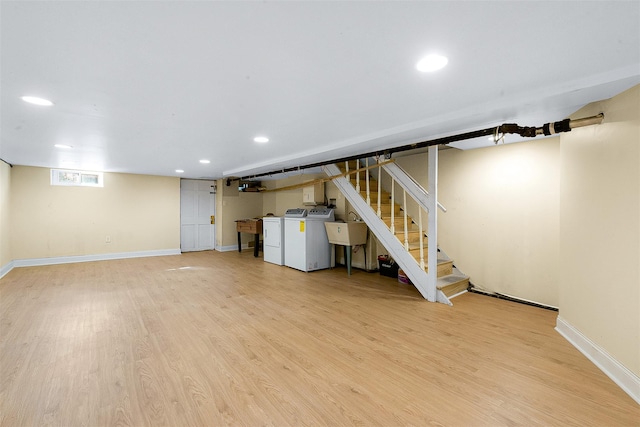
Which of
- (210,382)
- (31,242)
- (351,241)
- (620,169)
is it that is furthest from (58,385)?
(31,242)

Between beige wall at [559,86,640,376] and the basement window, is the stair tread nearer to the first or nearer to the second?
beige wall at [559,86,640,376]

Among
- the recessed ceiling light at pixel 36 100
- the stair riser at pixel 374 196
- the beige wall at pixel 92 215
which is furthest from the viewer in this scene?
the beige wall at pixel 92 215

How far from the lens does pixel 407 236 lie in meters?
4.09

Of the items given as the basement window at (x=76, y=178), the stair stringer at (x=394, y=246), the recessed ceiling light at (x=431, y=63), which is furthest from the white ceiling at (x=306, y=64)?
the basement window at (x=76, y=178)

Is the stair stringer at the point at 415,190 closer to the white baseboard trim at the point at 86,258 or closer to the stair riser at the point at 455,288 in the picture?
the stair riser at the point at 455,288

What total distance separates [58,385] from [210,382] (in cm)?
104

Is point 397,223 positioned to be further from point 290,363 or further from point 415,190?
point 290,363

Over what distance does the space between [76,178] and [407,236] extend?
24.3ft

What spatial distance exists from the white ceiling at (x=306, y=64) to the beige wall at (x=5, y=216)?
2939 millimetres

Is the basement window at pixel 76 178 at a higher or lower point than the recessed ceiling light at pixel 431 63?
lower

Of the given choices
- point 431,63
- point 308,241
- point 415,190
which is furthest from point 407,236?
point 431,63

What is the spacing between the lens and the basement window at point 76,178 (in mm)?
6219

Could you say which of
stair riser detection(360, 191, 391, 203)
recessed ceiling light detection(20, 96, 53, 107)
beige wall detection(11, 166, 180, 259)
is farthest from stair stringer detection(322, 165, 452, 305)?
beige wall detection(11, 166, 180, 259)

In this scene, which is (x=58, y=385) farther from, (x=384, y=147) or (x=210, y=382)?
(x=384, y=147)
